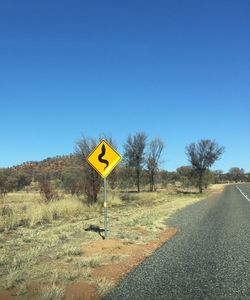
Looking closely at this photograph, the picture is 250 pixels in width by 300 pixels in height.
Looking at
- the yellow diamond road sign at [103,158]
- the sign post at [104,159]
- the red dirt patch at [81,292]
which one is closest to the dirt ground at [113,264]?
the red dirt patch at [81,292]

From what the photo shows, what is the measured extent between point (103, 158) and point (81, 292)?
7305 millimetres

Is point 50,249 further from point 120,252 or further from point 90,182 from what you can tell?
point 90,182

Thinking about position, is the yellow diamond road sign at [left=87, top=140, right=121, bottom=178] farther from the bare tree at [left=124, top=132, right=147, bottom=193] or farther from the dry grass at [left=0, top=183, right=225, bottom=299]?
the bare tree at [left=124, top=132, right=147, bottom=193]

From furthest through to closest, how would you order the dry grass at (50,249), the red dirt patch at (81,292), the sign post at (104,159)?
the sign post at (104,159) < the dry grass at (50,249) < the red dirt patch at (81,292)

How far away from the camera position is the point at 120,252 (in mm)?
12328

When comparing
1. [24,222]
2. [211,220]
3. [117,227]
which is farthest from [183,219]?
[24,222]

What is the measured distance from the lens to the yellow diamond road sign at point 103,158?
14.9 meters

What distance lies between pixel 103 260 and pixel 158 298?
3664mm

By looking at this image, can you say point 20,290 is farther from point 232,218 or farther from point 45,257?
point 232,218

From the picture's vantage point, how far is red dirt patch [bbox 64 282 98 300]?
7.65m

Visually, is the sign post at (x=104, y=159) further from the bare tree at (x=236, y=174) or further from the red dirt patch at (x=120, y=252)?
the bare tree at (x=236, y=174)

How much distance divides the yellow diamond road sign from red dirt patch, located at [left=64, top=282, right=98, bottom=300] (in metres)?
6.55

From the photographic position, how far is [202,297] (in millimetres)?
7594

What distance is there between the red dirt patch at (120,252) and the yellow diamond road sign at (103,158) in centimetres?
232
